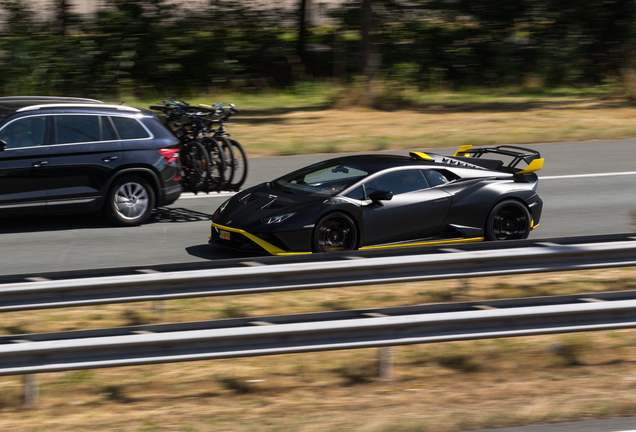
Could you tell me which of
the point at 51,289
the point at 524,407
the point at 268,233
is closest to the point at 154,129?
the point at 268,233

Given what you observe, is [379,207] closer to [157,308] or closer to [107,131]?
[157,308]

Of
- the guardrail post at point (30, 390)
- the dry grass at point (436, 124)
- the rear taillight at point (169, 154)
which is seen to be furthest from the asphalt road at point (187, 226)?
the guardrail post at point (30, 390)

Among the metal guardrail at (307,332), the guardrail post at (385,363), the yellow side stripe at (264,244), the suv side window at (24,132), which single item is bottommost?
the guardrail post at (385,363)

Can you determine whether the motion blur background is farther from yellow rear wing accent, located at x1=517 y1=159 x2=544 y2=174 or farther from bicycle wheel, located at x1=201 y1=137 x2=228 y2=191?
yellow rear wing accent, located at x1=517 y1=159 x2=544 y2=174

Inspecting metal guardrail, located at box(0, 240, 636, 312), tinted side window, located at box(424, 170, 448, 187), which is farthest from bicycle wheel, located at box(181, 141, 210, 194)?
metal guardrail, located at box(0, 240, 636, 312)

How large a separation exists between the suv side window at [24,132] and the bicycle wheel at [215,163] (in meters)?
2.44

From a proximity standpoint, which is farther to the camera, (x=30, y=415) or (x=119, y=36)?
(x=119, y=36)

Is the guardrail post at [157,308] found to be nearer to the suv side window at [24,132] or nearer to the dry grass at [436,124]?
the suv side window at [24,132]

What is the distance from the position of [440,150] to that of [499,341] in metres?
10.2

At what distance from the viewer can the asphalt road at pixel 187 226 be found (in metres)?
9.68

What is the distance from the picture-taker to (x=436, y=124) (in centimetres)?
2077

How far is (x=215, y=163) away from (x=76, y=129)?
2.09 meters

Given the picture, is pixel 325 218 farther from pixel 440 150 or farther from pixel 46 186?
pixel 440 150

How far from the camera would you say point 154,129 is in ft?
37.9
